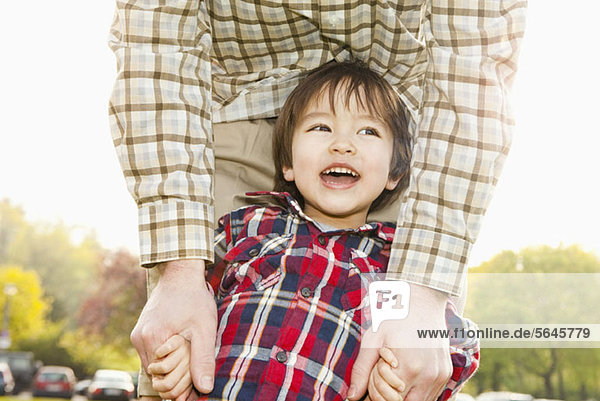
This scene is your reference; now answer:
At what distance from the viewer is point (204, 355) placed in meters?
1.50

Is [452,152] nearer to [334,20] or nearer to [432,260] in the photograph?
[432,260]

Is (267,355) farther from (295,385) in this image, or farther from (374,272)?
(374,272)

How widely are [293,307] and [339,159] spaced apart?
40cm

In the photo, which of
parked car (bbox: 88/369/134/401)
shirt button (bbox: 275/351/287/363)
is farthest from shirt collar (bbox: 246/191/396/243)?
parked car (bbox: 88/369/134/401)

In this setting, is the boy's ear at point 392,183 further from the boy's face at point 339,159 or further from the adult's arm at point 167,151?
the adult's arm at point 167,151

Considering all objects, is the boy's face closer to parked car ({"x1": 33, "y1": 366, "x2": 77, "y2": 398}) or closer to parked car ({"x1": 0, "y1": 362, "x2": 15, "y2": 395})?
parked car ({"x1": 0, "y1": 362, "x2": 15, "y2": 395})

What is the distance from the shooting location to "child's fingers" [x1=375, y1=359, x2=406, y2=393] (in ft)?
4.64

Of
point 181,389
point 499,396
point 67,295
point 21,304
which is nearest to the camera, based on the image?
point 181,389

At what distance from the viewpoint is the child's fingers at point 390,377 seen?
1.41 m

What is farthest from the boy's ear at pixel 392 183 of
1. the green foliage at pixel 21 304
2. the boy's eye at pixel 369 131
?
the green foliage at pixel 21 304

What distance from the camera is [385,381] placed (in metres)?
1.43

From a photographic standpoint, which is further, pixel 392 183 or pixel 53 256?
pixel 53 256

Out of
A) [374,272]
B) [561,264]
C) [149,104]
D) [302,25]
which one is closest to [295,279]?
[374,272]

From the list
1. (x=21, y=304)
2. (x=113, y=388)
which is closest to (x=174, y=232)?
(x=113, y=388)
